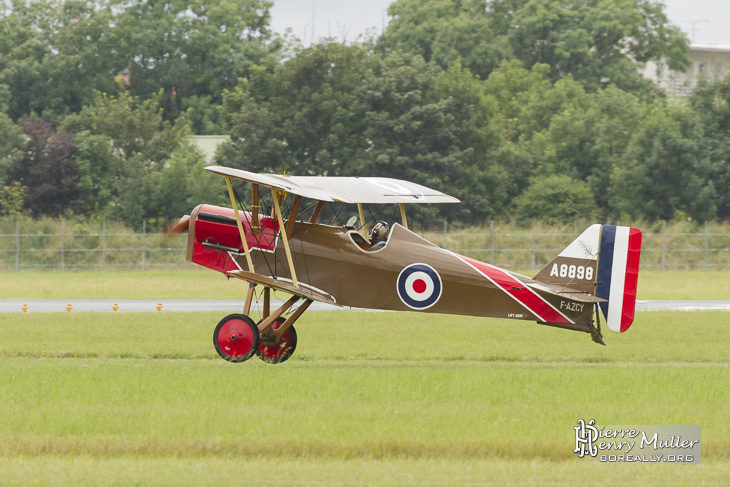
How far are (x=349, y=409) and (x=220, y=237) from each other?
15.2 ft

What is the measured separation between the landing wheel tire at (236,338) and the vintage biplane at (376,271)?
0.01 m

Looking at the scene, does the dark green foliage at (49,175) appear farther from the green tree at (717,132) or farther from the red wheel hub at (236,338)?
the red wheel hub at (236,338)

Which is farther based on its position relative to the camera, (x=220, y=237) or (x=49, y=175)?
(x=49, y=175)

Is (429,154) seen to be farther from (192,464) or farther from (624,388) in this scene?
(192,464)

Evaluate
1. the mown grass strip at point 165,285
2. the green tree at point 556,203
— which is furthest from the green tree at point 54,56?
the green tree at point 556,203

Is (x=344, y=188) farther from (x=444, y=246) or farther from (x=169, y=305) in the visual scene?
(x=444, y=246)

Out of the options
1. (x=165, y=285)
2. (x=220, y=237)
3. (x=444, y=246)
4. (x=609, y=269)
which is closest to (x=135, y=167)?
(x=165, y=285)

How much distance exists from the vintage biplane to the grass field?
76 centimetres

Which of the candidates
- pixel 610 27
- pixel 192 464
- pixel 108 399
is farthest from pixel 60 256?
pixel 610 27

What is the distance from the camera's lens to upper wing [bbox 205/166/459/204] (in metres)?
12.4

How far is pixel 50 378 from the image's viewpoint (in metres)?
11.5

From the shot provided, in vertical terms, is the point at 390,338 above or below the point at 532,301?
below

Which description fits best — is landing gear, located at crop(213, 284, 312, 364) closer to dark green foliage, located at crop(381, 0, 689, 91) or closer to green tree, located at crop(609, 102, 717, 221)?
green tree, located at crop(609, 102, 717, 221)

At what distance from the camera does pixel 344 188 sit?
45.2ft
